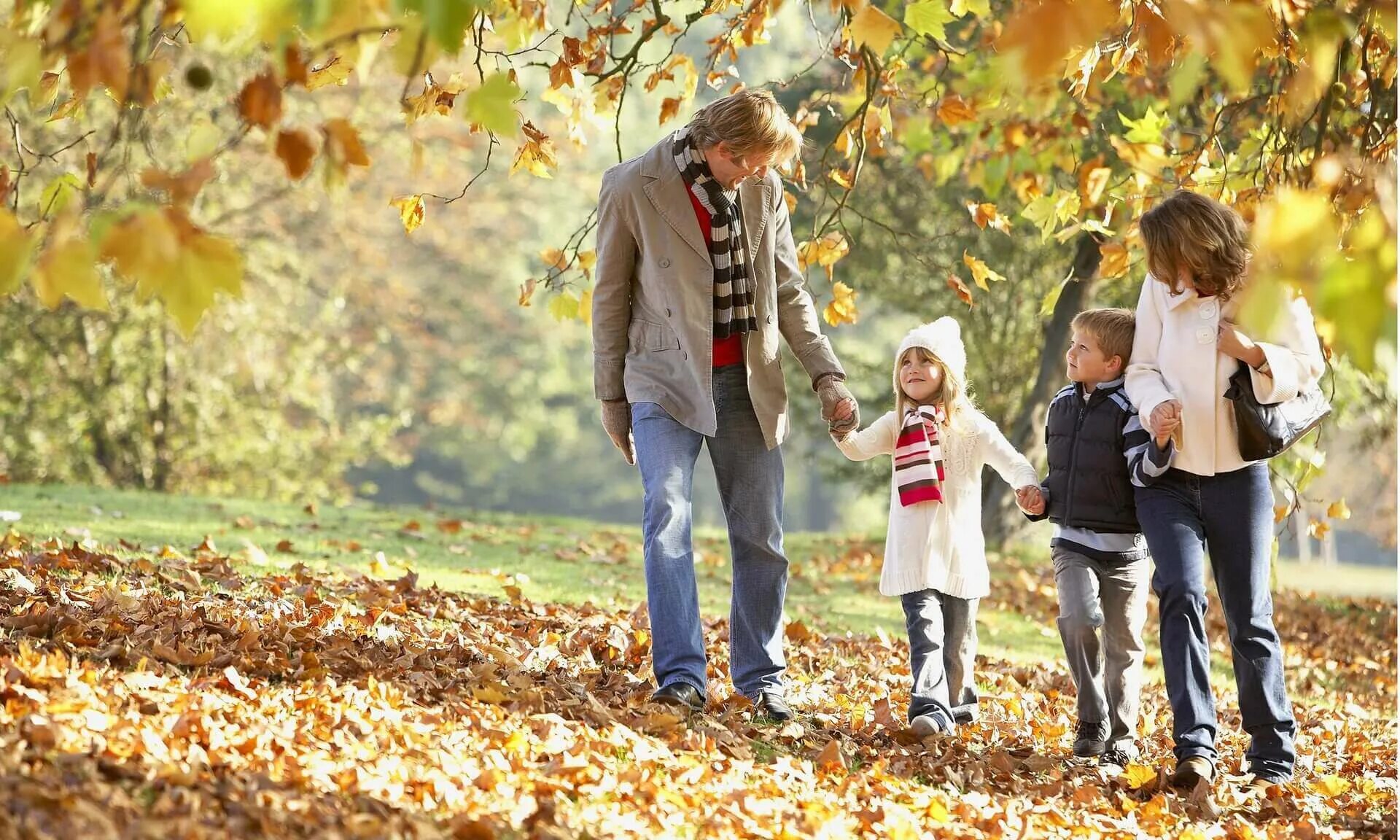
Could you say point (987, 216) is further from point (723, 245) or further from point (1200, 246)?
point (723, 245)

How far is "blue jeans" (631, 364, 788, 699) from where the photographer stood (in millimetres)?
4312

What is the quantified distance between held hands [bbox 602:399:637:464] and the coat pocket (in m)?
0.21

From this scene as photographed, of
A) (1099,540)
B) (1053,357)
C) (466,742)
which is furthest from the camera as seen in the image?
(1053,357)

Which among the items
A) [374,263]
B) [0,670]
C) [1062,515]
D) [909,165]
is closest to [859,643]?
[1062,515]

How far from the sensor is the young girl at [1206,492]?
160 inches

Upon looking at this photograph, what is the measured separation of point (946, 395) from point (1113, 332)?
63 centimetres

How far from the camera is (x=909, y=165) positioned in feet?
42.6

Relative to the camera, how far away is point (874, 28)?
3.99 meters

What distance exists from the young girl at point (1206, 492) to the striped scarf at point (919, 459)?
742 millimetres

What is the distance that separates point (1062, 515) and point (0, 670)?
3.24 metres

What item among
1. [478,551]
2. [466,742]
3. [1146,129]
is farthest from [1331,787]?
[478,551]

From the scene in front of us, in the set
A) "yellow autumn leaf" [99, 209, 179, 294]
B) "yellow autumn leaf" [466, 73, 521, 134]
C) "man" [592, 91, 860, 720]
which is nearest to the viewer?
"yellow autumn leaf" [99, 209, 179, 294]

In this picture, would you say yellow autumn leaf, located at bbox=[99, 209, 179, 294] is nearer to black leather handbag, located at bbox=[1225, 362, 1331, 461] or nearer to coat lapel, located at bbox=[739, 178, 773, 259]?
coat lapel, located at bbox=[739, 178, 773, 259]

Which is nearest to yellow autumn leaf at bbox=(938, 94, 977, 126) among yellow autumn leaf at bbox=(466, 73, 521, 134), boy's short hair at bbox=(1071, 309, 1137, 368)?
boy's short hair at bbox=(1071, 309, 1137, 368)
